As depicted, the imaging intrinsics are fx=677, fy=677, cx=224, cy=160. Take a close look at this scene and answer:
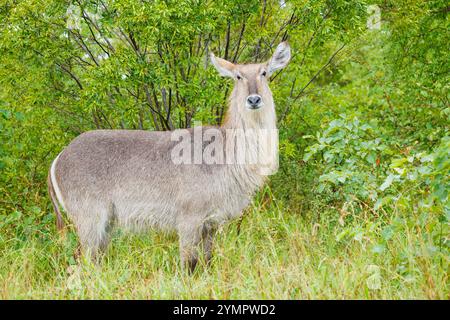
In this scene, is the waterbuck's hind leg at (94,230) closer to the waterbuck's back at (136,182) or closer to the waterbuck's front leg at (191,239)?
the waterbuck's back at (136,182)

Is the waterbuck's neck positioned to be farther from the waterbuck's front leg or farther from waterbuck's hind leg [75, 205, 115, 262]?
waterbuck's hind leg [75, 205, 115, 262]

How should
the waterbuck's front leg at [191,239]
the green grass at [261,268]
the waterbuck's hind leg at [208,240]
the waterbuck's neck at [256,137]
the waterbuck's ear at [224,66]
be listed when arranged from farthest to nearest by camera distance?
the waterbuck's ear at [224,66]
the waterbuck's neck at [256,137]
the waterbuck's hind leg at [208,240]
the waterbuck's front leg at [191,239]
the green grass at [261,268]

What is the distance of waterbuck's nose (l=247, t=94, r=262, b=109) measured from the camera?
197 inches

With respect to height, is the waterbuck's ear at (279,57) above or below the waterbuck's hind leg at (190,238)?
above

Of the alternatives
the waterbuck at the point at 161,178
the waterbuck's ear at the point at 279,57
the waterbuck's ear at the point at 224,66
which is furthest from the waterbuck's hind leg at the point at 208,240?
the waterbuck's ear at the point at 279,57

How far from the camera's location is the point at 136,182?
17.2 feet

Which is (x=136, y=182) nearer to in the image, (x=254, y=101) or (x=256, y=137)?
(x=256, y=137)

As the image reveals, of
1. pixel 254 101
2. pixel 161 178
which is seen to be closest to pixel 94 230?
pixel 161 178

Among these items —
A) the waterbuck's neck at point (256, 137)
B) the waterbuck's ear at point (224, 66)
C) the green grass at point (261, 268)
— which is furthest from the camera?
the waterbuck's ear at point (224, 66)

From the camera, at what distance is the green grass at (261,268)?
13.3 ft

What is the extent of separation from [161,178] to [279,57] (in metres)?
1.37

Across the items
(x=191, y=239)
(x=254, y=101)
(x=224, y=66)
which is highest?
(x=224, y=66)
